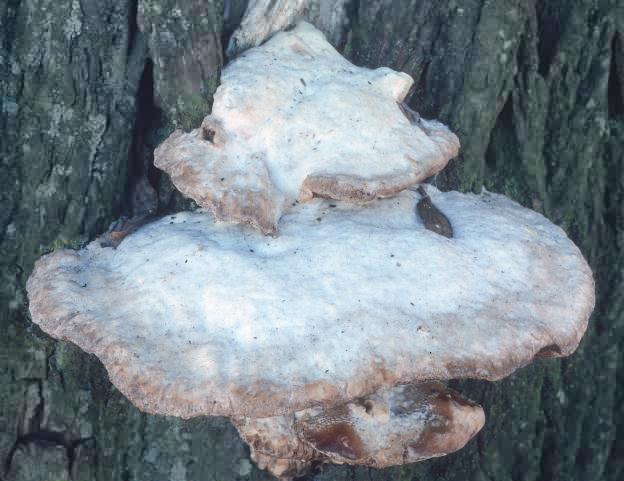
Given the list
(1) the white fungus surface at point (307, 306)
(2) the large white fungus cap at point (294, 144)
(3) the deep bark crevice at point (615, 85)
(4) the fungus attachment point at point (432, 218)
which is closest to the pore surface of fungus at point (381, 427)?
(1) the white fungus surface at point (307, 306)

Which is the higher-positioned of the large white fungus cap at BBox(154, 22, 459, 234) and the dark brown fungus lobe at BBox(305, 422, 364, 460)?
the large white fungus cap at BBox(154, 22, 459, 234)

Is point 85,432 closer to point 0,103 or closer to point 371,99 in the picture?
point 0,103

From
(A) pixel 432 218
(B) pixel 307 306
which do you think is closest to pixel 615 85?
(A) pixel 432 218

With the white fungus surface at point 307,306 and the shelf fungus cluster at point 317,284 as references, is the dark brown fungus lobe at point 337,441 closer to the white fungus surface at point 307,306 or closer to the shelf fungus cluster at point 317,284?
the shelf fungus cluster at point 317,284

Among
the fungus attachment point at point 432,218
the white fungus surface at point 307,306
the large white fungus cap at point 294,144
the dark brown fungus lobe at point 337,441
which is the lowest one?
the dark brown fungus lobe at point 337,441

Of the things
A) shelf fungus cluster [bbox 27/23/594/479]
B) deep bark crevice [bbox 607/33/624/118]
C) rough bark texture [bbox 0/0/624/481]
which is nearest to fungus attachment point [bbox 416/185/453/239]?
shelf fungus cluster [bbox 27/23/594/479]

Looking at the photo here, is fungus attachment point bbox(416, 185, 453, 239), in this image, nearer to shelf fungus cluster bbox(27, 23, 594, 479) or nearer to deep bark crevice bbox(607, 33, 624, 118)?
shelf fungus cluster bbox(27, 23, 594, 479)

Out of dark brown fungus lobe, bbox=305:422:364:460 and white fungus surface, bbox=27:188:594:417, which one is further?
dark brown fungus lobe, bbox=305:422:364:460
